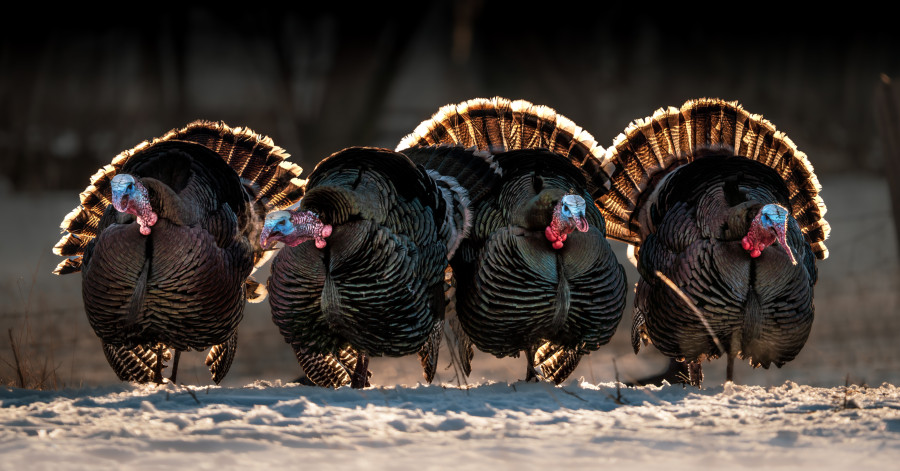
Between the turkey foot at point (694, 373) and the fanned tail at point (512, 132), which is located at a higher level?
the fanned tail at point (512, 132)

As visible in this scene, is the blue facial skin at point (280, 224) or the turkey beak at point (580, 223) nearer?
the blue facial skin at point (280, 224)

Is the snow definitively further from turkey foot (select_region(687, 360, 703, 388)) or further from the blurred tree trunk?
the blurred tree trunk

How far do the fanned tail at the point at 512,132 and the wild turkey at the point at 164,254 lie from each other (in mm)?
1268

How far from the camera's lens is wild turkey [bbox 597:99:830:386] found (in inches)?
184

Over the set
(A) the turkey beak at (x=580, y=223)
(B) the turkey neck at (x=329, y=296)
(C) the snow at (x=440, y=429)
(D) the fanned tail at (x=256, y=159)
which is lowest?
(C) the snow at (x=440, y=429)

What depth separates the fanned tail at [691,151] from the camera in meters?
5.54

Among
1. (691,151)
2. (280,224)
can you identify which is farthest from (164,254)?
(691,151)

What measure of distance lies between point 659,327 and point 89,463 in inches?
120

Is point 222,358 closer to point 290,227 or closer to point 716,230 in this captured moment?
point 290,227

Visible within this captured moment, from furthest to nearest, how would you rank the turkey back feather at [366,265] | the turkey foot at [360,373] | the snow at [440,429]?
the turkey foot at [360,373], the turkey back feather at [366,265], the snow at [440,429]

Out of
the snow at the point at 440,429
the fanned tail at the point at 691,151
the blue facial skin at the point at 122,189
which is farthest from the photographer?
the fanned tail at the point at 691,151

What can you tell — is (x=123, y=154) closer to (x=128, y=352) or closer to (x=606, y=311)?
(x=128, y=352)

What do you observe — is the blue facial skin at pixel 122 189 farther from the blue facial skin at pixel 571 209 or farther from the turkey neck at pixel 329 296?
the blue facial skin at pixel 571 209

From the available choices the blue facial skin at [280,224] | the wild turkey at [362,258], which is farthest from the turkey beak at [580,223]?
the blue facial skin at [280,224]
